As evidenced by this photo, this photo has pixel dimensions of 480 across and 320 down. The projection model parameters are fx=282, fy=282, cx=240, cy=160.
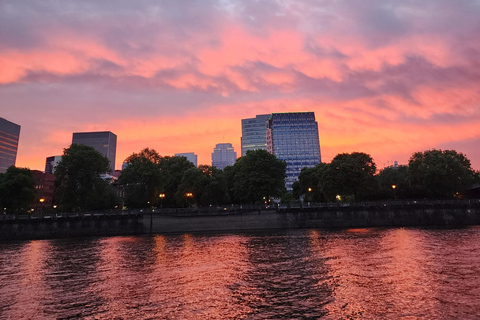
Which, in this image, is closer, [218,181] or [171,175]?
[218,181]

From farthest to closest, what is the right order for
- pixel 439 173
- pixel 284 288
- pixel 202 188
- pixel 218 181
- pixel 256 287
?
pixel 218 181 → pixel 202 188 → pixel 439 173 → pixel 256 287 → pixel 284 288

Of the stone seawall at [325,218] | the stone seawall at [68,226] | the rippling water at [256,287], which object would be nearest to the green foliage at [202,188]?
the stone seawall at [325,218]

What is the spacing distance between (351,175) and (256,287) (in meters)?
70.3

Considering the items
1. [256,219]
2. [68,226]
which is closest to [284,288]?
[256,219]

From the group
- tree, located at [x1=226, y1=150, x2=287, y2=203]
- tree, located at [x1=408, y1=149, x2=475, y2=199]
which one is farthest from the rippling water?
tree, located at [x1=408, y1=149, x2=475, y2=199]

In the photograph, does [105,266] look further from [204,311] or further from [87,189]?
[87,189]

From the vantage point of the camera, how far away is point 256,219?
6988 cm

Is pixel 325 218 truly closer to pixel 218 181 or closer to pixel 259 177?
pixel 259 177

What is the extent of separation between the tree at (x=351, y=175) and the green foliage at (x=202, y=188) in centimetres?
3285

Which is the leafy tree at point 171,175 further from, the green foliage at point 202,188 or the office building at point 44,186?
the office building at point 44,186

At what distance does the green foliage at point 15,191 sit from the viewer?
78562mm

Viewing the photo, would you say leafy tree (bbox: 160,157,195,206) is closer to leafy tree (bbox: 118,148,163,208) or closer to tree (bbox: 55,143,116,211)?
leafy tree (bbox: 118,148,163,208)

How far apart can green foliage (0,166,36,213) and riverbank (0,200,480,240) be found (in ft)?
50.0

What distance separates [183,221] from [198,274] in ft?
163
